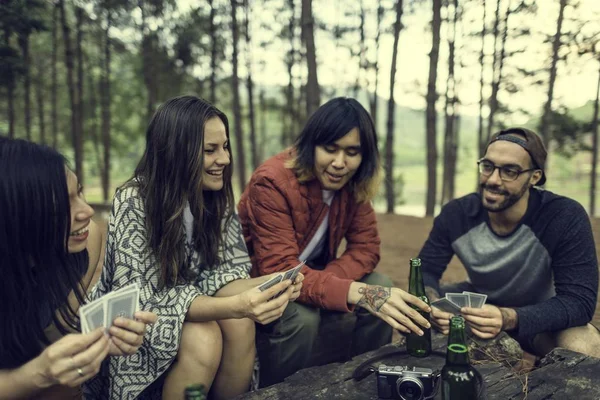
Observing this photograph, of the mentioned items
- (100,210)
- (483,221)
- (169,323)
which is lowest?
(100,210)

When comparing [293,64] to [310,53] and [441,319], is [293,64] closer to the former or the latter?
[310,53]

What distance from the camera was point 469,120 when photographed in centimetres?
14250

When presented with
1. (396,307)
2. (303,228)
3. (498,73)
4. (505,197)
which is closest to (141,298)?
(303,228)

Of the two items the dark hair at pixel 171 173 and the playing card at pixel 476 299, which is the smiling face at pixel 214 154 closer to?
the dark hair at pixel 171 173

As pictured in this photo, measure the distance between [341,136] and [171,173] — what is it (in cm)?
104

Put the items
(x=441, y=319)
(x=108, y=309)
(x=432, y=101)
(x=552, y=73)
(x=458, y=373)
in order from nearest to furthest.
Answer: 1. (x=108, y=309)
2. (x=458, y=373)
3. (x=441, y=319)
4. (x=432, y=101)
5. (x=552, y=73)

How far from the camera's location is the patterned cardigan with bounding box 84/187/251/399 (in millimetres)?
2295

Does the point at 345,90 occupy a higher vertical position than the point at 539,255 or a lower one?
higher

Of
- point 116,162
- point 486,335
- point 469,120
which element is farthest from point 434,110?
point 469,120

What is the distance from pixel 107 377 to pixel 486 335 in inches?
75.2

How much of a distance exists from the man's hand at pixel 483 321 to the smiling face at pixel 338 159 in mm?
1074

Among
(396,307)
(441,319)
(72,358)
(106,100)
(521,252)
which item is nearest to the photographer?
(72,358)

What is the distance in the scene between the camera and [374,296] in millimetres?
2639

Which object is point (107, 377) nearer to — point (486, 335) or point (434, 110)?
point (486, 335)
